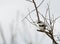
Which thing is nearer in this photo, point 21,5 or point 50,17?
point 50,17

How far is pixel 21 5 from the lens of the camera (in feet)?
5.46

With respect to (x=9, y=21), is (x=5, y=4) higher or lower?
higher

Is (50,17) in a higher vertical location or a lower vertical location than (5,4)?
lower

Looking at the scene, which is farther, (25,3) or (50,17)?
(25,3)

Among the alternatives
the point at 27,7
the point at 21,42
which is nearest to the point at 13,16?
the point at 27,7

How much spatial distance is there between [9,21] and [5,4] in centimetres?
19

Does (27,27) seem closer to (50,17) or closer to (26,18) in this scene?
(26,18)

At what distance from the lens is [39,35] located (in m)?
1.71

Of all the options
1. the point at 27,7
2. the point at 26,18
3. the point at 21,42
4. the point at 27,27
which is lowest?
the point at 21,42

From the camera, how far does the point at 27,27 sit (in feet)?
5.61

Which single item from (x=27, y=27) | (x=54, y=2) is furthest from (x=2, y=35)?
(x=54, y=2)

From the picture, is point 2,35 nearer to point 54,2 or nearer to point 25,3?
point 25,3

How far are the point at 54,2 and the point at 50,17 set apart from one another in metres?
0.22

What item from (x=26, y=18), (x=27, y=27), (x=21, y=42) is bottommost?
(x=21, y=42)
